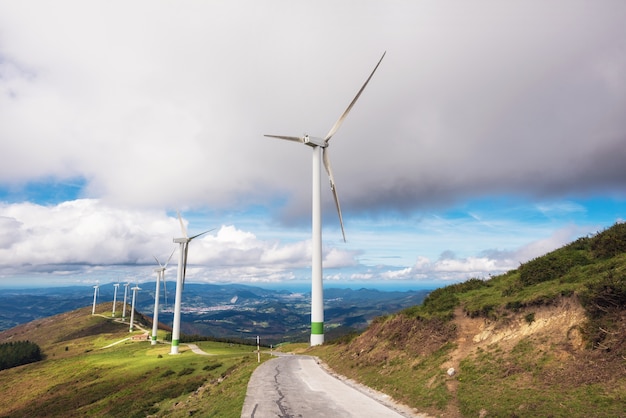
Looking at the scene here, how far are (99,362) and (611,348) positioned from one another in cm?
10492

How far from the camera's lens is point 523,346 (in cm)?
2542

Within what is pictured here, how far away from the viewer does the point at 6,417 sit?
64.8 m

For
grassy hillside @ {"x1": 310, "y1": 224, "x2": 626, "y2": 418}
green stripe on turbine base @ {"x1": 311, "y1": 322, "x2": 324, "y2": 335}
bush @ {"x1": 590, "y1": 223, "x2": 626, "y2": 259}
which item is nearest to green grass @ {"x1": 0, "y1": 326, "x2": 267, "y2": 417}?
green stripe on turbine base @ {"x1": 311, "y1": 322, "x2": 324, "y2": 335}

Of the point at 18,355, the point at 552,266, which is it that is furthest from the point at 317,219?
the point at 18,355

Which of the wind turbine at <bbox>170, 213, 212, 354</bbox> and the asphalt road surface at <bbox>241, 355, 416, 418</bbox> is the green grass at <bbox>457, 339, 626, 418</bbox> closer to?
A: the asphalt road surface at <bbox>241, 355, 416, 418</bbox>

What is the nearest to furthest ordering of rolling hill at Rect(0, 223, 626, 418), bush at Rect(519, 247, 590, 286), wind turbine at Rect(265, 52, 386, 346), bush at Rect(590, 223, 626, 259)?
rolling hill at Rect(0, 223, 626, 418) < bush at Rect(590, 223, 626, 259) < bush at Rect(519, 247, 590, 286) < wind turbine at Rect(265, 52, 386, 346)

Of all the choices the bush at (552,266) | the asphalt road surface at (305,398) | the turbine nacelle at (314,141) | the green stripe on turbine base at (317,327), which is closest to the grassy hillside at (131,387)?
the asphalt road surface at (305,398)

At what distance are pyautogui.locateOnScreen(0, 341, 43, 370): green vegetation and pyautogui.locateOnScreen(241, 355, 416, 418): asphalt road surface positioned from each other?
18341 cm

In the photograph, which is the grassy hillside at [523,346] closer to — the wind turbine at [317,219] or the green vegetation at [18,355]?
the wind turbine at [317,219]

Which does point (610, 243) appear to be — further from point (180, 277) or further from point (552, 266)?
point (180, 277)

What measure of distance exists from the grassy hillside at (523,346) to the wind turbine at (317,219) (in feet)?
60.2

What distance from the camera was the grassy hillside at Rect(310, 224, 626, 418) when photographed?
19781 mm

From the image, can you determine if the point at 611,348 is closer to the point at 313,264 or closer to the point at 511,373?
the point at 511,373

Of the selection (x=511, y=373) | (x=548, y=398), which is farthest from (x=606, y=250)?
(x=548, y=398)
